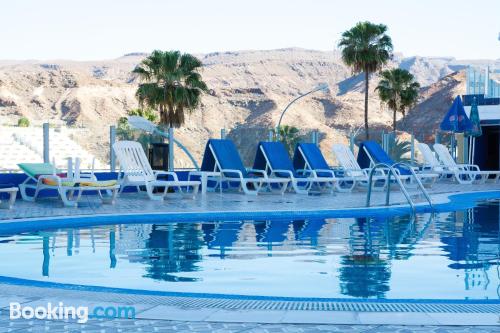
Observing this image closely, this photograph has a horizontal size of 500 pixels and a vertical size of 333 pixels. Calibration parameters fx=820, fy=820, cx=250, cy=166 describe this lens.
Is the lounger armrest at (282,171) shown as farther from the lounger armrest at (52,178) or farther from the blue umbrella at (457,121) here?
the blue umbrella at (457,121)

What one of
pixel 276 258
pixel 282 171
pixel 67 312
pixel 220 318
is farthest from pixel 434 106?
pixel 67 312

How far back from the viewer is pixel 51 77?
308ft

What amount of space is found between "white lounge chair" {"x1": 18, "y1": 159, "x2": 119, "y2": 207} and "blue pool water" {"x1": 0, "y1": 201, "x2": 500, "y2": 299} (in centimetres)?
188

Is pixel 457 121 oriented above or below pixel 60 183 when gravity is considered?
above

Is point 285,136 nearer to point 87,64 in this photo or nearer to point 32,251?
point 32,251

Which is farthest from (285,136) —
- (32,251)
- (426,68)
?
(426,68)

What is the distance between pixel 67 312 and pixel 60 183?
7.39 m

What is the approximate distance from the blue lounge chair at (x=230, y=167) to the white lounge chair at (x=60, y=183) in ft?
9.13

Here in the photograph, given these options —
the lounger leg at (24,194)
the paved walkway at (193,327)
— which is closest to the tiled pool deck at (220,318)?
the paved walkway at (193,327)

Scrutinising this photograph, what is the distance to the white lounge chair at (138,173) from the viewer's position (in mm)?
12977

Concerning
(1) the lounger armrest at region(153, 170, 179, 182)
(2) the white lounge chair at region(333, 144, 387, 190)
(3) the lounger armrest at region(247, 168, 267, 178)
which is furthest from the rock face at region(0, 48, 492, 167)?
(1) the lounger armrest at region(153, 170, 179, 182)

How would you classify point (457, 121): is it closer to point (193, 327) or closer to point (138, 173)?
point (138, 173)

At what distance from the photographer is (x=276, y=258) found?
7094 mm

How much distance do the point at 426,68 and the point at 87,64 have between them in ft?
210
